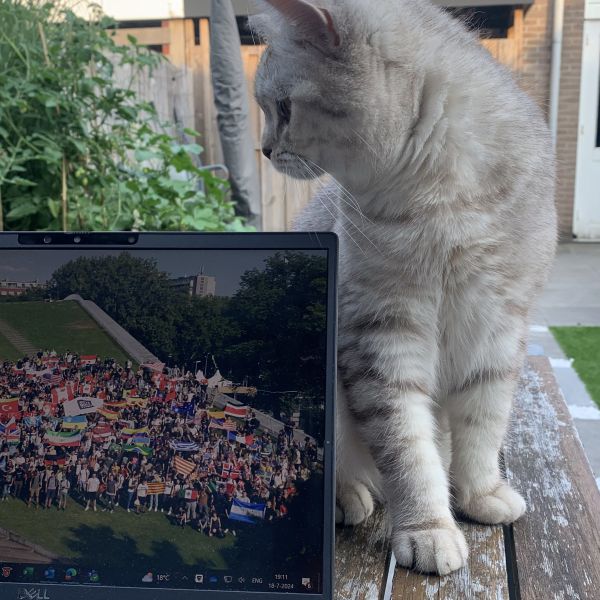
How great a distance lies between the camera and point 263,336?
3.10 feet

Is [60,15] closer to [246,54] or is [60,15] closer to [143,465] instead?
[143,465]

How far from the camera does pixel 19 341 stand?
3.12 feet

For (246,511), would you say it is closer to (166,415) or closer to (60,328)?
(166,415)

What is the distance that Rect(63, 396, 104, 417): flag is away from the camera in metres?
0.94

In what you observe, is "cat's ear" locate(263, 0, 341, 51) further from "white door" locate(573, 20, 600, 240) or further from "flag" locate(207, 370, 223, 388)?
"white door" locate(573, 20, 600, 240)

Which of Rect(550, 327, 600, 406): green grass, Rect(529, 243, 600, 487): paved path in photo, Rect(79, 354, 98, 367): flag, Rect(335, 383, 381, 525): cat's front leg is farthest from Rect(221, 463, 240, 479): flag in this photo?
Rect(550, 327, 600, 406): green grass

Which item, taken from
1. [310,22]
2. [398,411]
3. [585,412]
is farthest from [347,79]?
[585,412]

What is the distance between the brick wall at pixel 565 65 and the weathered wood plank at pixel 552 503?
5414 mm

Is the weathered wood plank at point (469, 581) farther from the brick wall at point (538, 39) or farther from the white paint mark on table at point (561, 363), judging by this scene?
the brick wall at point (538, 39)

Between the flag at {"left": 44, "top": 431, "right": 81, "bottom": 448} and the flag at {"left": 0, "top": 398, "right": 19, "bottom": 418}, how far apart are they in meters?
0.05

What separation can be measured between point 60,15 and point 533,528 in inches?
91.1

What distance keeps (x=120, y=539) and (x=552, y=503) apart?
73cm

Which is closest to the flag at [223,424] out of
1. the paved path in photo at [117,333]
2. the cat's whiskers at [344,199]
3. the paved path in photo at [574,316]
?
the paved path in photo at [117,333]

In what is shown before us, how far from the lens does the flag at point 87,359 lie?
940 millimetres
